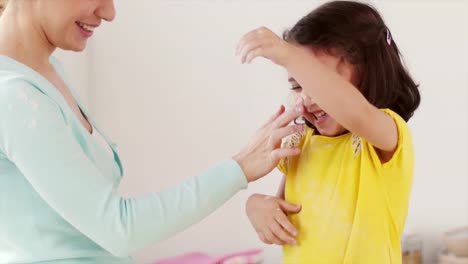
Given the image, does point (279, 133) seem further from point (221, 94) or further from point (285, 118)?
point (221, 94)

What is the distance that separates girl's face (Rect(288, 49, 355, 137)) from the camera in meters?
0.96

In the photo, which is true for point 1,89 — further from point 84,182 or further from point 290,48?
point 290,48

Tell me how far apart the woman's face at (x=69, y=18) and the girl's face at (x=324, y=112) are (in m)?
0.34

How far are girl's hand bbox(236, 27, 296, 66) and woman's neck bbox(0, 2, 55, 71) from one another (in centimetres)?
32

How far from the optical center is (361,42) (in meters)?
0.97

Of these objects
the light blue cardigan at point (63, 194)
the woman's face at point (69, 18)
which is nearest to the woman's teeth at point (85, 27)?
the woman's face at point (69, 18)

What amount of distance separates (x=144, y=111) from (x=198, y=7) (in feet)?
1.28

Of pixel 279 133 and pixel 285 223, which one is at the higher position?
pixel 279 133

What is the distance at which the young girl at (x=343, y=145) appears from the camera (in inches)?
31.7

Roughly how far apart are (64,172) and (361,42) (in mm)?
536

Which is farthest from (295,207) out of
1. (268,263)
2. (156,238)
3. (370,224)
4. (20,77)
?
(268,263)

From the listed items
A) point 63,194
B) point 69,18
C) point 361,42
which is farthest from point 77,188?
point 361,42

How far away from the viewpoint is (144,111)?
1892 millimetres

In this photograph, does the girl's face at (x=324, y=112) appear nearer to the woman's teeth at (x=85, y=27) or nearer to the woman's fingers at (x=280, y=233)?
the woman's fingers at (x=280, y=233)
